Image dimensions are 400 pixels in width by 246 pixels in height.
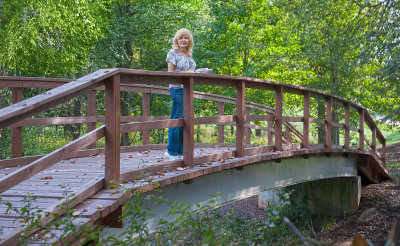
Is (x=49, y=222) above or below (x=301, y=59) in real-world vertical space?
below

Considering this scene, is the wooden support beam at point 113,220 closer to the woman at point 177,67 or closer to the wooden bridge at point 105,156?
the wooden bridge at point 105,156

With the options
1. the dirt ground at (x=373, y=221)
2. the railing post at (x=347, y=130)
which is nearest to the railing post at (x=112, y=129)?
the dirt ground at (x=373, y=221)

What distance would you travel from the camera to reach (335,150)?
10750mm

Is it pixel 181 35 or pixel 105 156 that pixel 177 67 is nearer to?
pixel 181 35

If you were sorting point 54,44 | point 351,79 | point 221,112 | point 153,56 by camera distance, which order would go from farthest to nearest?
point 153,56, point 351,79, point 54,44, point 221,112

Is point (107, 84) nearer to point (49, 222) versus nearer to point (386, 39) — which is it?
point (49, 222)

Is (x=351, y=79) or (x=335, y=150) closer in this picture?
(x=335, y=150)

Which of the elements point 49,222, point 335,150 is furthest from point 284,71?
point 49,222

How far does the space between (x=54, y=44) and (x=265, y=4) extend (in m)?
8.12

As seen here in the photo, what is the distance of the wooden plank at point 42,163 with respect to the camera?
3.38 meters

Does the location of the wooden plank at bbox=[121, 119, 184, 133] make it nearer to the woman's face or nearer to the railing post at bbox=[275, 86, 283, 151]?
the woman's face

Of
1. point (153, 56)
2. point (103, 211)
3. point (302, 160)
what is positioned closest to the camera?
point (103, 211)

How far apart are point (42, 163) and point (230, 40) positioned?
16.2 meters

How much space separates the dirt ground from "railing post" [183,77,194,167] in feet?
16.4
